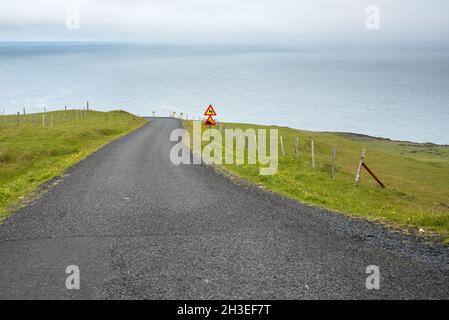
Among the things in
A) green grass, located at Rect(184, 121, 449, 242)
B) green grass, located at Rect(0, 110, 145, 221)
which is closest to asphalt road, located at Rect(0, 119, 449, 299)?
green grass, located at Rect(184, 121, 449, 242)

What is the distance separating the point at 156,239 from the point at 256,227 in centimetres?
333

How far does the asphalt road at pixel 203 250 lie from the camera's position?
8.24 metres

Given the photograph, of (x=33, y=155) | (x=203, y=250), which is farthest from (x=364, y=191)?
(x=33, y=155)

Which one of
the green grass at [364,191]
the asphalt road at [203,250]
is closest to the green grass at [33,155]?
the asphalt road at [203,250]

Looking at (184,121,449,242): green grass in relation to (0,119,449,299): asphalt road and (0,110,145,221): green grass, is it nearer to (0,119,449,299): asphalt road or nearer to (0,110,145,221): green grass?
(0,119,449,299): asphalt road

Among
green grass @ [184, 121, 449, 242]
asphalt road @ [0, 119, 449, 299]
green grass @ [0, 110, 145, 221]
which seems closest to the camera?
asphalt road @ [0, 119, 449, 299]

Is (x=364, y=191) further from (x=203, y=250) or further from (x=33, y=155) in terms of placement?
(x=33, y=155)

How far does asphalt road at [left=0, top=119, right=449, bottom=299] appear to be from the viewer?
27.0 ft

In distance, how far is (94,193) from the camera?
17.0 m

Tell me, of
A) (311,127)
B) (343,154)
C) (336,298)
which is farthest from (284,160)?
(311,127)

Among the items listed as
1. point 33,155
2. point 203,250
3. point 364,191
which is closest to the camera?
point 203,250

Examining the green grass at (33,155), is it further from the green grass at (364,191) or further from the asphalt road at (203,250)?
the green grass at (364,191)

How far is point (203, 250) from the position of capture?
10.5 m
